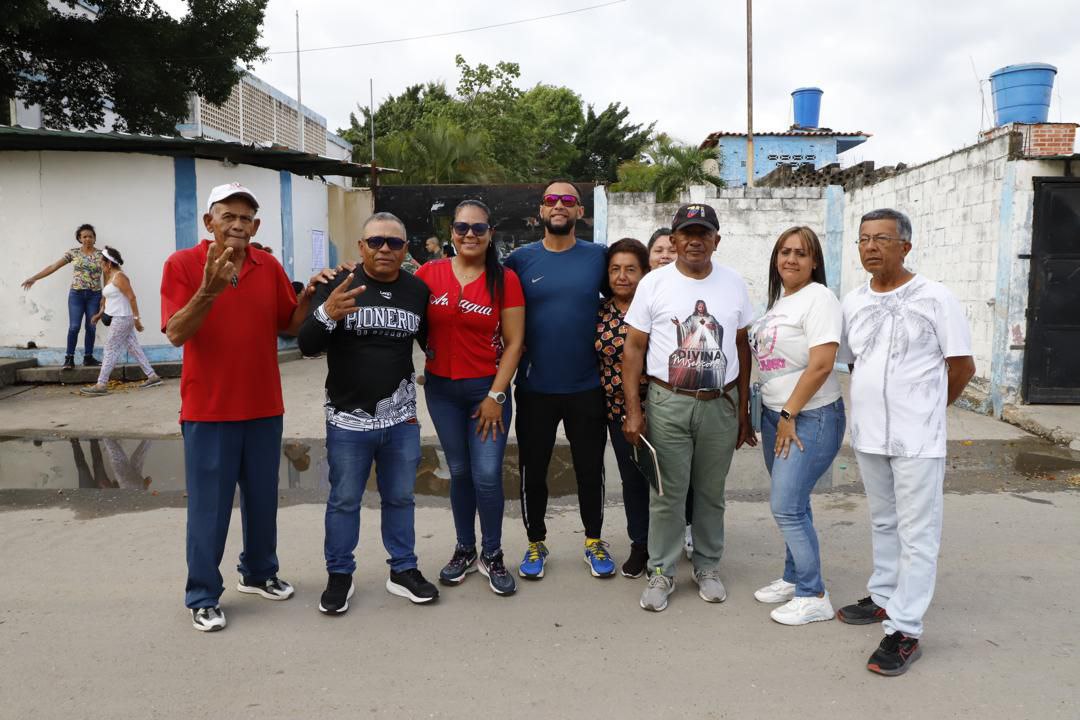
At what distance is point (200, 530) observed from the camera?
3.37 meters

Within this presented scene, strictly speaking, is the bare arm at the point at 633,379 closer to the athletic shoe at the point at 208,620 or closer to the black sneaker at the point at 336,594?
the black sneaker at the point at 336,594

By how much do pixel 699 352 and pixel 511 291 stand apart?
0.93 meters

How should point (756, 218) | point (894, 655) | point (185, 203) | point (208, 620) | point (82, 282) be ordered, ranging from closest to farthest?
1. point (894, 655)
2. point (208, 620)
3. point (82, 282)
4. point (185, 203)
5. point (756, 218)

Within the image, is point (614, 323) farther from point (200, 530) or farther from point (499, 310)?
point (200, 530)

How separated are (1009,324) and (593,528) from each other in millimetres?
5873

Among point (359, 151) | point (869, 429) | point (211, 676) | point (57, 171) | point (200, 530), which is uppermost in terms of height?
point (359, 151)

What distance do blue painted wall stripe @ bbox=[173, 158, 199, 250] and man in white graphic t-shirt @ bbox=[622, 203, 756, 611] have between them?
8552mm

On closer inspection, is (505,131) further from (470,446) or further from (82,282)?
(470,446)

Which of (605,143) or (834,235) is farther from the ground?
(605,143)

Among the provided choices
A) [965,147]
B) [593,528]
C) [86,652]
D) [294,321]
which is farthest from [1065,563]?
[965,147]

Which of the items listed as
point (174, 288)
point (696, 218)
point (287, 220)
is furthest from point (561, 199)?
point (287, 220)

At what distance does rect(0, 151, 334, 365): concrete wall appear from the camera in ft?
32.7

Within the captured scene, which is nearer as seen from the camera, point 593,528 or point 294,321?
point 294,321

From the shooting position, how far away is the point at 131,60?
15.1m
